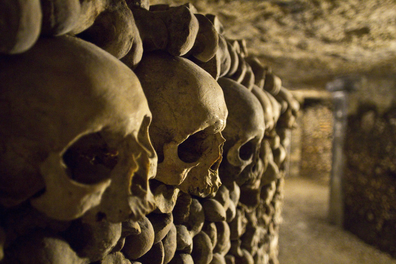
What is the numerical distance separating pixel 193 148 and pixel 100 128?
0.34m

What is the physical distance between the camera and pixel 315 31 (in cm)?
188

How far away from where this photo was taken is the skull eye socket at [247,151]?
3.30ft

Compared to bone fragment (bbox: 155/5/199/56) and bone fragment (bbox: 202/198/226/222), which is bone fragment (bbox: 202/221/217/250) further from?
bone fragment (bbox: 155/5/199/56)

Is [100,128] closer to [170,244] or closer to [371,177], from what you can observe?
[170,244]

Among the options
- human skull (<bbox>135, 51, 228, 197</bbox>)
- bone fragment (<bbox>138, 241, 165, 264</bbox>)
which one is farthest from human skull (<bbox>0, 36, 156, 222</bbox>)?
bone fragment (<bbox>138, 241, 165, 264</bbox>)

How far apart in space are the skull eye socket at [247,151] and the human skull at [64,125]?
57 centimetres

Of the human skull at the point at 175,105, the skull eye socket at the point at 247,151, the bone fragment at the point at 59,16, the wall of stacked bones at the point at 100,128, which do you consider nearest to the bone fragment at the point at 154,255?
the wall of stacked bones at the point at 100,128

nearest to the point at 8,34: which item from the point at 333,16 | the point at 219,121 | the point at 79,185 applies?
the point at 79,185

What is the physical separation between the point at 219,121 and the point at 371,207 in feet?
9.85

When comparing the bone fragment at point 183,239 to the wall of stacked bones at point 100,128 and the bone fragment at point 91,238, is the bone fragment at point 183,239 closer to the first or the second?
the wall of stacked bones at point 100,128

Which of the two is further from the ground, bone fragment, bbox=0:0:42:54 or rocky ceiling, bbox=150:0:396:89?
rocky ceiling, bbox=150:0:396:89

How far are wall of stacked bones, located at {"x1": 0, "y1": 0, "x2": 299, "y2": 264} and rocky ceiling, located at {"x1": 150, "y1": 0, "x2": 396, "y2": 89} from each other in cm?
89

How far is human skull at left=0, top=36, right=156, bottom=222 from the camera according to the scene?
Result: 42 centimetres

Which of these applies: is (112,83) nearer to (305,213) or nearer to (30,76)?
(30,76)
